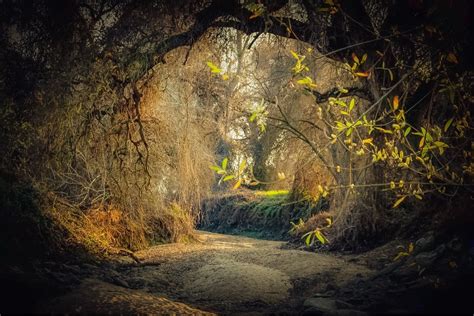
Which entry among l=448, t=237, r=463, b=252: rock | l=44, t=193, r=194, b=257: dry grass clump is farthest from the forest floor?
l=44, t=193, r=194, b=257: dry grass clump

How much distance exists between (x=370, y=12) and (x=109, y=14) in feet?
11.3

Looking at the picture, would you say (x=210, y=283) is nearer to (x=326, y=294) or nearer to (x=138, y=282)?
(x=138, y=282)

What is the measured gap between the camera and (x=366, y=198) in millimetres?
6422

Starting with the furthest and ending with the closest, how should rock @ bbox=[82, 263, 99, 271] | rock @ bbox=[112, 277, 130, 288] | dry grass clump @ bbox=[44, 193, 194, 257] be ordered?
1. dry grass clump @ bbox=[44, 193, 194, 257]
2. rock @ bbox=[82, 263, 99, 271]
3. rock @ bbox=[112, 277, 130, 288]

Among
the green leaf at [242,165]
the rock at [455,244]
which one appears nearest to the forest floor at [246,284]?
the rock at [455,244]

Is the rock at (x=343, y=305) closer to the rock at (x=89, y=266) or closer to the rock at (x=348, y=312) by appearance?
the rock at (x=348, y=312)

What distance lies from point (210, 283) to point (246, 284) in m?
0.45

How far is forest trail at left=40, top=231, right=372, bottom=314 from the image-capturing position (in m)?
3.23

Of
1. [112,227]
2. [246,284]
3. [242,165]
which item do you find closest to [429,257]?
[246,284]

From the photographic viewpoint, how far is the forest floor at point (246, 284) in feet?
10.5

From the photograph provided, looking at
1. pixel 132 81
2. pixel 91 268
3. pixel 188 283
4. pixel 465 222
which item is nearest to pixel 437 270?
pixel 465 222

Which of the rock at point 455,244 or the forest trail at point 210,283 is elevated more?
the rock at point 455,244

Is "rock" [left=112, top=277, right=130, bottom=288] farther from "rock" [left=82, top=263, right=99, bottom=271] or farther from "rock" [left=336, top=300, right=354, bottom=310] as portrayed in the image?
"rock" [left=336, top=300, right=354, bottom=310]

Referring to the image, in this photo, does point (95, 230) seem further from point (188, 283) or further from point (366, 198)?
point (366, 198)
